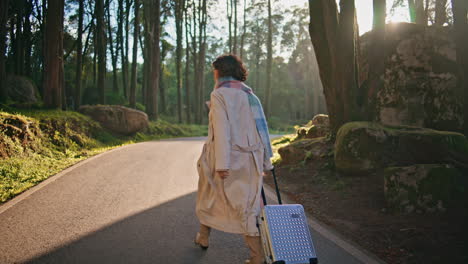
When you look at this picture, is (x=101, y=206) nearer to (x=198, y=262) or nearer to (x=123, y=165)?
(x=198, y=262)

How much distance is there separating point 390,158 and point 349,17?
3774 mm

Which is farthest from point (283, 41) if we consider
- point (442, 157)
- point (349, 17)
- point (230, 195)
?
point (230, 195)

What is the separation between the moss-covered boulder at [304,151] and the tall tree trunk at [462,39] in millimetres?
3498

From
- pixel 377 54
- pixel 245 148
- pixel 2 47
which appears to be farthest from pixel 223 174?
pixel 2 47

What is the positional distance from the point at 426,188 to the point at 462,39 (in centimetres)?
297

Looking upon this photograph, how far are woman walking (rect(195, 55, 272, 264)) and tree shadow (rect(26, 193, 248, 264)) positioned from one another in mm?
502

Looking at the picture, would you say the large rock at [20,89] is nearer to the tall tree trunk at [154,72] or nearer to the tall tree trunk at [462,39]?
the tall tree trunk at [154,72]

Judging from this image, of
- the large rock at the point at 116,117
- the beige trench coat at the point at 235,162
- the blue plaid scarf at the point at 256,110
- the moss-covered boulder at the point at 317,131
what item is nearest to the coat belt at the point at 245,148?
the beige trench coat at the point at 235,162

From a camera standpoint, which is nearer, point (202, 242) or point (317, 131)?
point (202, 242)

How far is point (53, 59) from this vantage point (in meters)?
15.3

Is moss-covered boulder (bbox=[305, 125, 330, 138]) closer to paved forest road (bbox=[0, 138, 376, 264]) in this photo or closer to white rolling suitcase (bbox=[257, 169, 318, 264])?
paved forest road (bbox=[0, 138, 376, 264])

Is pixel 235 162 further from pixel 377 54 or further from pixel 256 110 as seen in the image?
pixel 377 54

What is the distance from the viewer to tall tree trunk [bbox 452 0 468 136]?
21.6ft

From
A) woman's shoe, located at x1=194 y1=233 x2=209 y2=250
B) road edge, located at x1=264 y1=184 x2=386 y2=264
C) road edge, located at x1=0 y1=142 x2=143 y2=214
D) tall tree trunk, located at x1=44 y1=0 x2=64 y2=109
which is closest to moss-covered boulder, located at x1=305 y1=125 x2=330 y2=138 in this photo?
road edge, located at x1=264 y1=184 x2=386 y2=264
